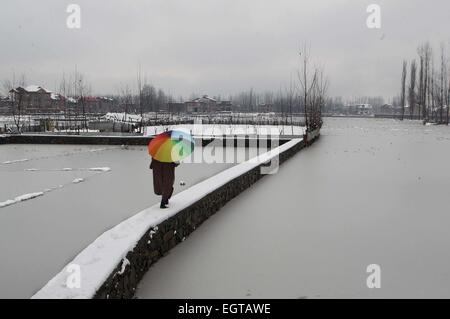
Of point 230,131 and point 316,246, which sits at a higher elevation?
point 230,131

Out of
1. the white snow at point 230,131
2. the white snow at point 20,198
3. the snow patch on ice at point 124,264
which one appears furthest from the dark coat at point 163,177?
the white snow at point 230,131

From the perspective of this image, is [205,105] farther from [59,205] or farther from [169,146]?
[169,146]

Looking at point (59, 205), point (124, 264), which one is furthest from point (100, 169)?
point (124, 264)

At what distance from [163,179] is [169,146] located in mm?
485

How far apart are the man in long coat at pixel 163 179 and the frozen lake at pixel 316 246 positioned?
0.67 metres

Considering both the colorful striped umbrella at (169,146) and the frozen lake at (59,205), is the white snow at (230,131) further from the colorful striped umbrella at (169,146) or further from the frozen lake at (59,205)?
the colorful striped umbrella at (169,146)

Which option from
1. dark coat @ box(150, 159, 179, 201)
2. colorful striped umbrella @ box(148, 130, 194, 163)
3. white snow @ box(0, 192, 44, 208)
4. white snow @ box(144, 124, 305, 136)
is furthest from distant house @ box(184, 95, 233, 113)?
colorful striped umbrella @ box(148, 130, 194, 163)

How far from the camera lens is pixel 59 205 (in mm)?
7562

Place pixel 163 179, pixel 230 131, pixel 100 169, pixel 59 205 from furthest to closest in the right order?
pixel 230 131 < pixel 100 169 < pixel 59 205 < pixel 163 179

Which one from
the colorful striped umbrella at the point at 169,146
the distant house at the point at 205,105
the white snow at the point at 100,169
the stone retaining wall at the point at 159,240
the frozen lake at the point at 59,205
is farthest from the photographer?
the distant house at the point at 205,105

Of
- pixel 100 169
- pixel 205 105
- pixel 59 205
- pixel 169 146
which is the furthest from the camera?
pixel 205 105

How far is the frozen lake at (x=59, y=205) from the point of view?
4.67m

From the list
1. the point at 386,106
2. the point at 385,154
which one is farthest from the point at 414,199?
the point at 386,106
